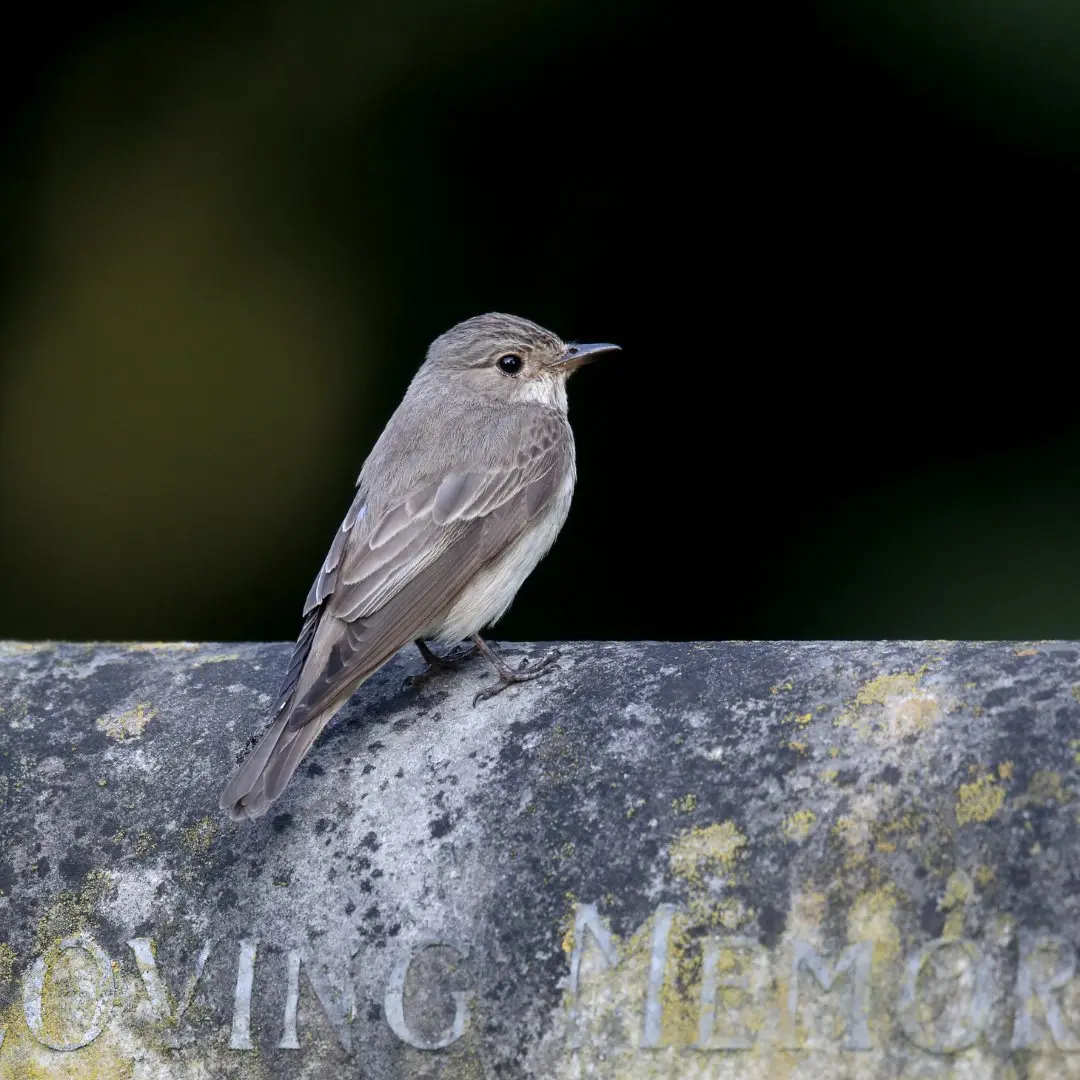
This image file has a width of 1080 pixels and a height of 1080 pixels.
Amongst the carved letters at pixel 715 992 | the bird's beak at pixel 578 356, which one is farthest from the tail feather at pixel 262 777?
the bird's beak at pixel 578 356

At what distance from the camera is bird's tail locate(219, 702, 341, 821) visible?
2529 mm

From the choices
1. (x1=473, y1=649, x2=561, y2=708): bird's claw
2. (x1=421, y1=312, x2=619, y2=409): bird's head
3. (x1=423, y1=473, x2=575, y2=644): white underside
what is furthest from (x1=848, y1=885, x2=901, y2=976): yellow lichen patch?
(x1=421, y1=312, x2=619, y2=409): bird's head

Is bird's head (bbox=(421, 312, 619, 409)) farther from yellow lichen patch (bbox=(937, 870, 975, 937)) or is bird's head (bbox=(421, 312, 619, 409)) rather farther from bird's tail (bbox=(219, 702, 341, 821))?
yellow lichen patch (bbox=(937, 870, 975, 937))

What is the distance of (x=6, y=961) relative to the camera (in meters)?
2.48

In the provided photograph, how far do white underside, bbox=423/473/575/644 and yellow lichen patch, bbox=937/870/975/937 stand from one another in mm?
1658

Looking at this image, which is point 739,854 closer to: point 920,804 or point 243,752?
point 920,804

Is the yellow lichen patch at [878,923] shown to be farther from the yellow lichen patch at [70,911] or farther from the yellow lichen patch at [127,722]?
the yellow lichen patch at [127,722]

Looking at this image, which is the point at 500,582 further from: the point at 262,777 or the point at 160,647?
the point at 262,777

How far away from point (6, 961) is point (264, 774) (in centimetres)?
55

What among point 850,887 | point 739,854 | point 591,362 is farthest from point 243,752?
point 591,362

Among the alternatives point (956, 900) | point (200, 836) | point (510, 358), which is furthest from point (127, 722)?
point (510, 358)

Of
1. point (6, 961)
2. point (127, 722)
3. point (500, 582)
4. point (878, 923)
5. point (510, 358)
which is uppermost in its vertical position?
point (510, 358)

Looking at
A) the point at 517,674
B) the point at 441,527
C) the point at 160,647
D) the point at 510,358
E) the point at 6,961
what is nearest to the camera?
the point at 6,961

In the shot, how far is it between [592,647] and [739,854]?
0.97 metres
